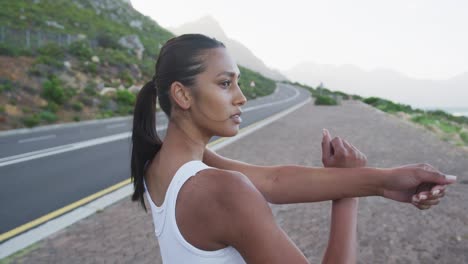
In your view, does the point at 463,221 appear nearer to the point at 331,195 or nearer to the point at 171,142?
the point at 331,195

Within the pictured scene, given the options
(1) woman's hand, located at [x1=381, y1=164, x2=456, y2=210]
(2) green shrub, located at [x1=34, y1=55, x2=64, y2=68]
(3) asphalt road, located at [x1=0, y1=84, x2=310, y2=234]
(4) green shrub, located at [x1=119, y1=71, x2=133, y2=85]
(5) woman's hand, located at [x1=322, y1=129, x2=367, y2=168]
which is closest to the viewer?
(1) woman's hand, located at [x1=381, y1=164, x2=456, y2=210]

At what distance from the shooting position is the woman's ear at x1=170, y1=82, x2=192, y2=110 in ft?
4.31

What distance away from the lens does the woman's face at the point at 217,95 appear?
4.32 feet

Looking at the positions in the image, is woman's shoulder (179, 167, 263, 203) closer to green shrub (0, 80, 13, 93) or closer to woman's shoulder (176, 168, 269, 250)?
woman's shoulder (176, 168, 269, 250)

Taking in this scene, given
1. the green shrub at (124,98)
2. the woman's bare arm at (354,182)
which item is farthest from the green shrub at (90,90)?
the woman's bare arm at (354,182)

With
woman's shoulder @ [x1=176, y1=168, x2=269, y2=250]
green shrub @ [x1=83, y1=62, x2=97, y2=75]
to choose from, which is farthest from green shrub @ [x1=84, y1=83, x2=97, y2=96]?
woman's shoulder @ [x1=176, y1=168, x2=269, y2=250]

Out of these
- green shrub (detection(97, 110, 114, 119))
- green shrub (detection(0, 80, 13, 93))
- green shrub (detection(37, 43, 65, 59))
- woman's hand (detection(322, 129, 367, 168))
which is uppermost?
woman's hand (detection(322, 129, 367, 168))

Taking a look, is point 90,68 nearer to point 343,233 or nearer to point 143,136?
point 143,136

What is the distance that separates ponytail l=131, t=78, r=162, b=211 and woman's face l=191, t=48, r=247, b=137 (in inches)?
12.0

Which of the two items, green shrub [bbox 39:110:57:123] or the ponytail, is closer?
the ponytail

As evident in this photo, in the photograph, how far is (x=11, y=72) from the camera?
66.6 feet

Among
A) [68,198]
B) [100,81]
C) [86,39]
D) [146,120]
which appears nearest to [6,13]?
[86,39]

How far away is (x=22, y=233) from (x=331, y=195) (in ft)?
13.6

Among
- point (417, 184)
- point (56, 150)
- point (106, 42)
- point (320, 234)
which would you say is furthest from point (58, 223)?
point (106, 42)
